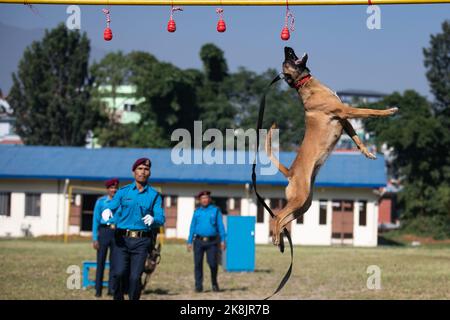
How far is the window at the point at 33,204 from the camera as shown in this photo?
141ft

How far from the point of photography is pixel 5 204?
4328 centimetres

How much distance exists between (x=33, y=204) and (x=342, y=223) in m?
16.4

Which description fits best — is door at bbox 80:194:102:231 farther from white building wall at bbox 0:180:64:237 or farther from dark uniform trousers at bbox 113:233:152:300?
dark uniform trousers at bbox 113:233:152:300

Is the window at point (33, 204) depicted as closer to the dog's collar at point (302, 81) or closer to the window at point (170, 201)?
the window at point (170, 201)

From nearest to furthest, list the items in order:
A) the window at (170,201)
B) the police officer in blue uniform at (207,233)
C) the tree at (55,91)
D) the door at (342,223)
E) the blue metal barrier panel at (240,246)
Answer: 1. the police officer in blue uniform at (207,233)
2. the blue metal barrier panel at (240,246)
3. the door at (342,223)
4. the window at (170,201)
5. the tree at (55,91)

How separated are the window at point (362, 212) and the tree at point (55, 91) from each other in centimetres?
2868

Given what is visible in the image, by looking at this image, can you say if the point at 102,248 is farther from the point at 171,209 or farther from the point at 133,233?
the point at 171,209

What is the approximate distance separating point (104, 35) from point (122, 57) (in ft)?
194

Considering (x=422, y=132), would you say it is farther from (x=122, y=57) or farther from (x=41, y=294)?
(x=41, y=294)

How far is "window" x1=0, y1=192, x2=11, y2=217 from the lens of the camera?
43.1m

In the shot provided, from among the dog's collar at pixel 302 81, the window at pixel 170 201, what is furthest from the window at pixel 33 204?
the dog's collar at pixel 302 81

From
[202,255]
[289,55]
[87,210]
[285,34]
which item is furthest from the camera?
[87,210]

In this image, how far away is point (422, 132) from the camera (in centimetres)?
4650

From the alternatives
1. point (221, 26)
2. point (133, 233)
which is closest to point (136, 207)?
point (133, 233)
